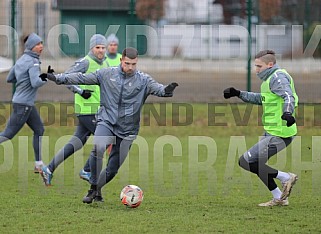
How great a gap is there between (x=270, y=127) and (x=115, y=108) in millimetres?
1911

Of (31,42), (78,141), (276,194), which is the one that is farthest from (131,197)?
(31,42)

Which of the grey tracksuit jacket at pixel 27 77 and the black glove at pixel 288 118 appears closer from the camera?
the black glove at pixel 288 118

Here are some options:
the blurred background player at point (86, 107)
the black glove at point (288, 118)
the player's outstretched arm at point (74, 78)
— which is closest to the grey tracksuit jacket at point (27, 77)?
the blurred background player at point (86, 107)

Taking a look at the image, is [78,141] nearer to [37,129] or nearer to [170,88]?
[37,129]

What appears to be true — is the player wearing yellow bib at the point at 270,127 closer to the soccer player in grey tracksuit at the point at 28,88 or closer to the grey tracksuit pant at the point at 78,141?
the grey tracksuit pant at the point at 78,141

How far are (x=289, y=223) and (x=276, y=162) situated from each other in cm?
556

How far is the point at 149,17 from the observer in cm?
1983

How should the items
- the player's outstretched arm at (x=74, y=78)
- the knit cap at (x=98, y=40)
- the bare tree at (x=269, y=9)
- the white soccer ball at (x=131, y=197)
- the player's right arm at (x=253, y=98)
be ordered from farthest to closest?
the bare tree at (x=269, y=9) → the knit cap at (x=98, y=40) → the player's right arm at (x=253, y=98) → the player's outstretched arm at (x=74, y=78) → the white soccer ball at (x=131, y=197)

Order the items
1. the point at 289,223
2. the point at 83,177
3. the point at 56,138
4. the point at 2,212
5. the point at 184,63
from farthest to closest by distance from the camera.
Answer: the point at 184,63, the point at 56,138, the point at 83,177, the point at 2,212, the point at 289,223

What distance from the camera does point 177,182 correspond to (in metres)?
11.7

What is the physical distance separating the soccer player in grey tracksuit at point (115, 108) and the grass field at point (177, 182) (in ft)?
1.68

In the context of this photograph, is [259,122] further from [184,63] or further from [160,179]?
[160,179]

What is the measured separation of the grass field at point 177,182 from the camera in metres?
8.41

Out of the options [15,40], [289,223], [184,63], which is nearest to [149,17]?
[184,63]
